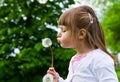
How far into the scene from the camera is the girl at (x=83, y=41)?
2064mm

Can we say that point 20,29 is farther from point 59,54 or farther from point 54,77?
point 54,77

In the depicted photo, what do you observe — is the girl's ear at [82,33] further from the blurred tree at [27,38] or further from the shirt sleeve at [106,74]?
the blurred tree at [27,38]

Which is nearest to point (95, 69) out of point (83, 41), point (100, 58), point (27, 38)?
point (100, 58)

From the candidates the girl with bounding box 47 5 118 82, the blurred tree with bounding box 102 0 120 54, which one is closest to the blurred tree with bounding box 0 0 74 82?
the girl with bounding box 47 5 118 82

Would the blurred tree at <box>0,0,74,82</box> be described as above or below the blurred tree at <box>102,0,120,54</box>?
above

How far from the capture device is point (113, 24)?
2345 cm

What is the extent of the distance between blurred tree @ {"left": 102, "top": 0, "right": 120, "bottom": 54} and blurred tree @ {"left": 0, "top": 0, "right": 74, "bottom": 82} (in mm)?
15914

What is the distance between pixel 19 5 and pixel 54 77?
5078 mm

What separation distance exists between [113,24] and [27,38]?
54.9 feet

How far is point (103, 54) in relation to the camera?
81.2 inches

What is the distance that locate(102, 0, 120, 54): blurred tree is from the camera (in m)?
23.0

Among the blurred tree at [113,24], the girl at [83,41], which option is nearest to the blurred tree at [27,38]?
the girl at [83,41]

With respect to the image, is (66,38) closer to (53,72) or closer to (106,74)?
(53,72)

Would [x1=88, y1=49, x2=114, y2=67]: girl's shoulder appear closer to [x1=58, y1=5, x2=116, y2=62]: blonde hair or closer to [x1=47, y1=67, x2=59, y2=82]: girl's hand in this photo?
[x1=58, y1=5, x2=116, y2=62]: blonde hair
